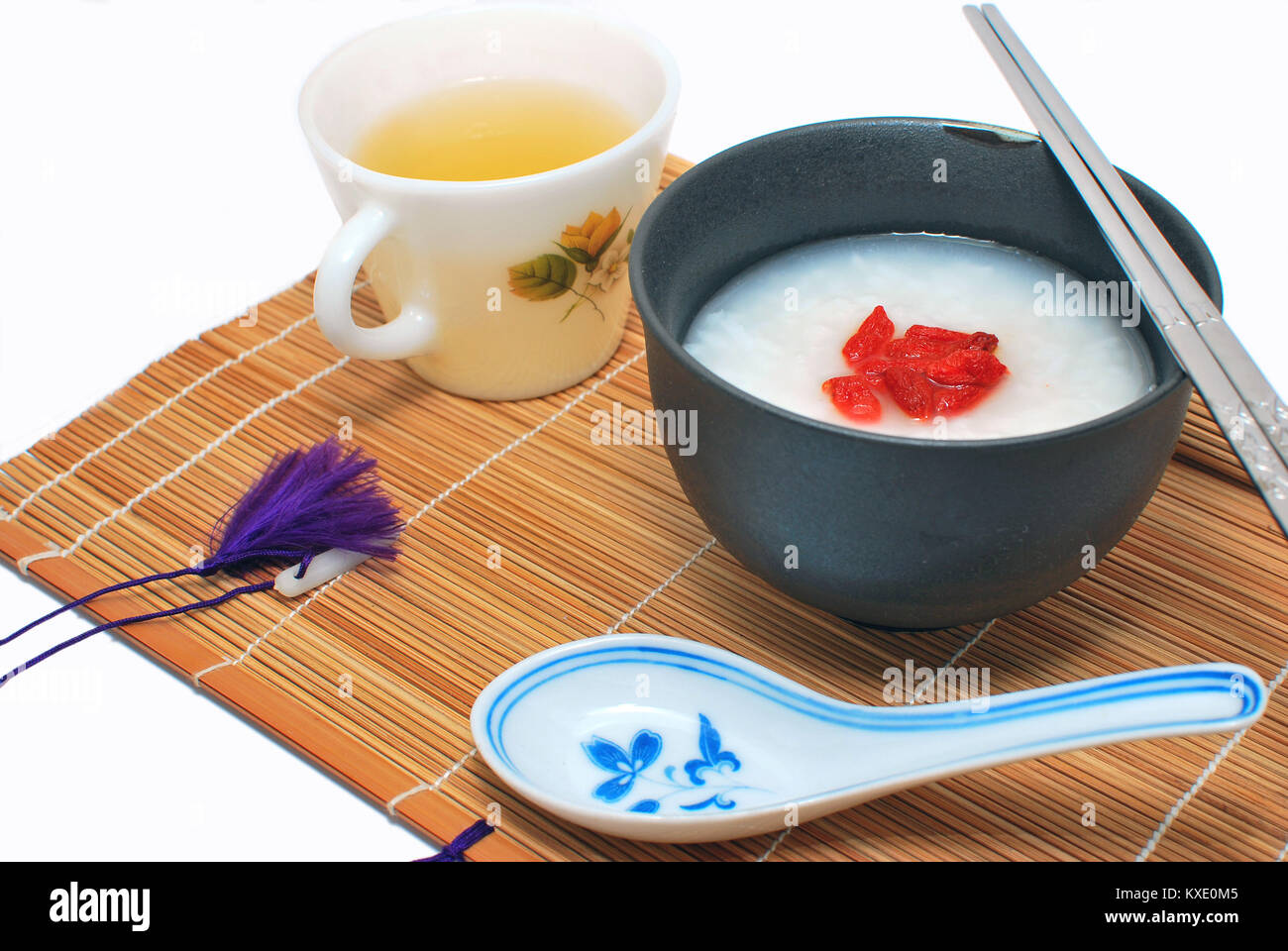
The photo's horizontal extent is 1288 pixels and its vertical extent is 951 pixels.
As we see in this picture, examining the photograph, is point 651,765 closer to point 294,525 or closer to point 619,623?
point 619,623

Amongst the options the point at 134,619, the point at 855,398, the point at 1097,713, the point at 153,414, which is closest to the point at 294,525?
the point at 134,619

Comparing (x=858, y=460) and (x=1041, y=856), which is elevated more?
(x=858, y=460)

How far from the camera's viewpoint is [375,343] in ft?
4.06

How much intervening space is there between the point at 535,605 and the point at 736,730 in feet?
0.73

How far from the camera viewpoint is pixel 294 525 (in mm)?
1133

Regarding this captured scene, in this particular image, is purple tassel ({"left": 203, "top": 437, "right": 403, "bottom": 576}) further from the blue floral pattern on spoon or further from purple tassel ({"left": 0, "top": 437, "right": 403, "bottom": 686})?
the blue floral pattern on spoon

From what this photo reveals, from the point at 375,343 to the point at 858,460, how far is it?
580 mm

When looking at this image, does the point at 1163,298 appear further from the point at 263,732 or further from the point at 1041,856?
the point at 263,732

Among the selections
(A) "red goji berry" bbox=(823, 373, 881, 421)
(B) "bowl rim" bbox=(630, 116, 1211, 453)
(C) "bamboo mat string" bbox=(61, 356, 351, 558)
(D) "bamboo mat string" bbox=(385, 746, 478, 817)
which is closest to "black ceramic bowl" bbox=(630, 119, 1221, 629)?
(B) "bowl rim" bbox=(630, 116, 1211, 453)

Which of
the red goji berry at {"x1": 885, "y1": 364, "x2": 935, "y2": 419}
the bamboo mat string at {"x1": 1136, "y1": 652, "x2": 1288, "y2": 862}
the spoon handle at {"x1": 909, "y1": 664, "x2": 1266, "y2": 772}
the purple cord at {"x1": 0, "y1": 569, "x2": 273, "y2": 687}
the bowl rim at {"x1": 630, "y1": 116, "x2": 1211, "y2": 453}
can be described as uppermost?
the bowl rim at {"x1": 630, "y1": 116, "x2": 1211, "y2": 453}

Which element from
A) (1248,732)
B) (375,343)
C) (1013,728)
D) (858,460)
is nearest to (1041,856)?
(1013,728)

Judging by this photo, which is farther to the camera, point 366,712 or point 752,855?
point 366,712

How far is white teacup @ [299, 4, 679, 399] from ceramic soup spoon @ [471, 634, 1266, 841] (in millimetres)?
400

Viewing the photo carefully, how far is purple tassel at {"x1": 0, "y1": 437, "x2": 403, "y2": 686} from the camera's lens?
1.11m
